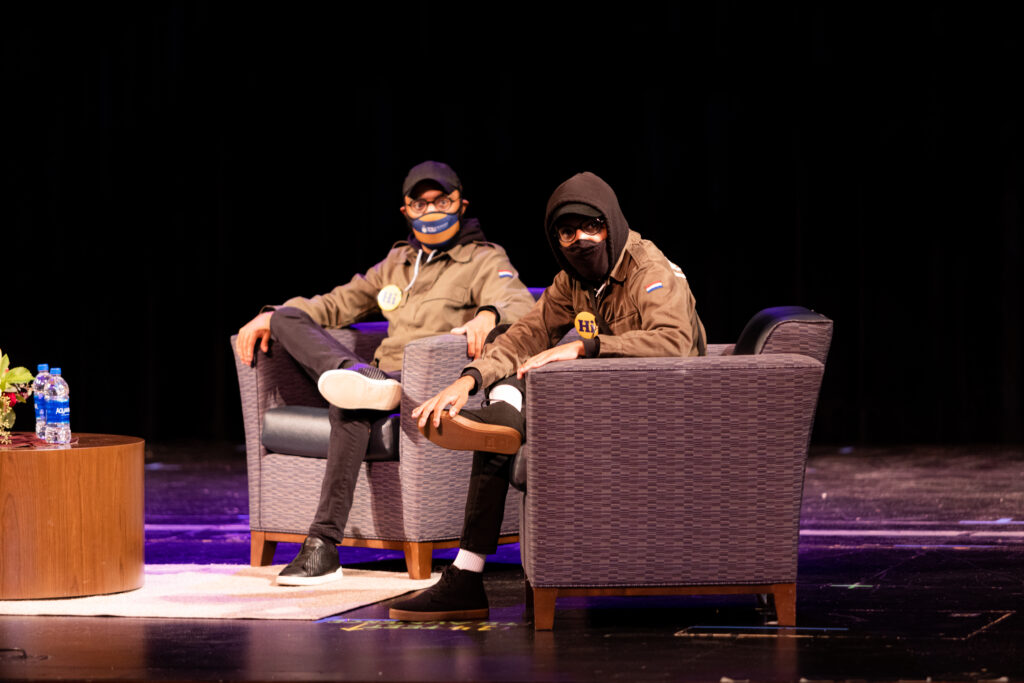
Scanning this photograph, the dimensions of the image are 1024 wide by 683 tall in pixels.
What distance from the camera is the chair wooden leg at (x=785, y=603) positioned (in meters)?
2.94

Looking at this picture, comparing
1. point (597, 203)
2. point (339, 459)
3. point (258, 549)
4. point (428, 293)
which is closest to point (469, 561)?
point (339, 459)

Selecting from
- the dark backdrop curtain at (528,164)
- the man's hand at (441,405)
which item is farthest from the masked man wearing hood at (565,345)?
the dark backdrop curtain at (528,164)

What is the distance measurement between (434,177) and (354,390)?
805 millimetres

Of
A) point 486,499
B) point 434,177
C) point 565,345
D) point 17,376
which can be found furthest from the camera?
point 434,177

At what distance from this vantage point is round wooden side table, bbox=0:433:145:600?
333cm

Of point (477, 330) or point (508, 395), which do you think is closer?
point (508, 395)

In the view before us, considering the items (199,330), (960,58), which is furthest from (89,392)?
(960,58)

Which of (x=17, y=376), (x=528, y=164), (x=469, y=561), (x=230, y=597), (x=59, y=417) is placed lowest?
(x=230, y=597)

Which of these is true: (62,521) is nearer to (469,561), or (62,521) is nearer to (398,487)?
(398,487)

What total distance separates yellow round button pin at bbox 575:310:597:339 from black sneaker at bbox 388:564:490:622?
610mm

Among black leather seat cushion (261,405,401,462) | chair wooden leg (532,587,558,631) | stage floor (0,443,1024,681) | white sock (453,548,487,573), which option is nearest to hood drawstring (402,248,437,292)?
black leather seat cushion (261,405,401,462)

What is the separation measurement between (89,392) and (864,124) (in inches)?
168

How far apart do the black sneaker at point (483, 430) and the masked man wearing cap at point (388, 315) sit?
23.6 inches

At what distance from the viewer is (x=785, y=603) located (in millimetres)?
2938
